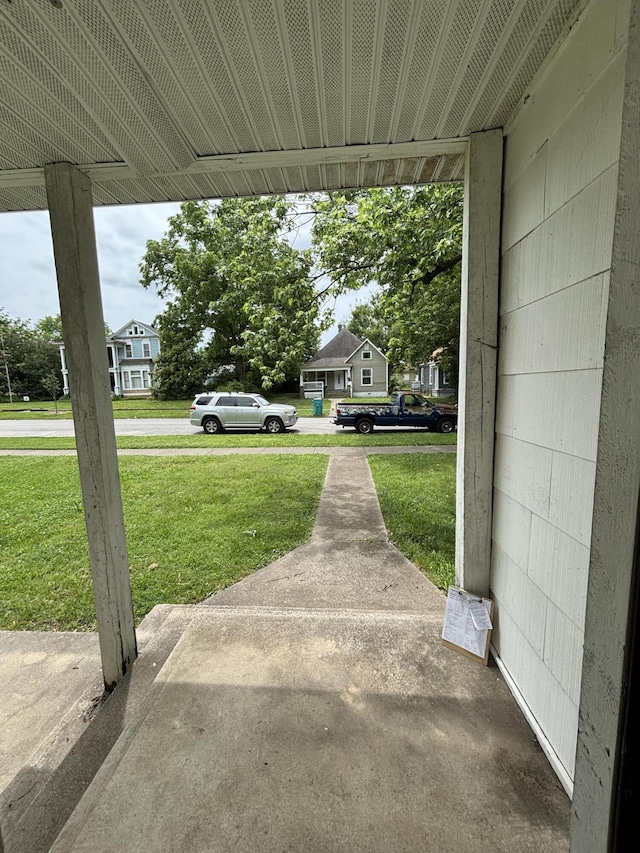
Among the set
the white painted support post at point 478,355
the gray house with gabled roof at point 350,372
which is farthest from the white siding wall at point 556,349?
the gray house with gabled roof at point 350,372

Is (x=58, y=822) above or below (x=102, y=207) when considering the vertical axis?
below

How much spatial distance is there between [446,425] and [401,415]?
1367 millimetres

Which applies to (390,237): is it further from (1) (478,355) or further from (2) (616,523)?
(2) (616,523)

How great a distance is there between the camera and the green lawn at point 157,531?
120 inches

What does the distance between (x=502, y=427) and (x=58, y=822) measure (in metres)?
2.42

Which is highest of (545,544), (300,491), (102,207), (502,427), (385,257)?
(385,257)

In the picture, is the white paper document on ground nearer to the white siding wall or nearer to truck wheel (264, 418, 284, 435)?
the white siding wall

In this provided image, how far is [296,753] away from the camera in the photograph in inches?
59.5

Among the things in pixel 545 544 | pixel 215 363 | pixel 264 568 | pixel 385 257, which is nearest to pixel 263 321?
pixel 385 257

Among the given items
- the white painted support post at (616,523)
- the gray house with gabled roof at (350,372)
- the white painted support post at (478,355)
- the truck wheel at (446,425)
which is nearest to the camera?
the white painted support post at (616,523)

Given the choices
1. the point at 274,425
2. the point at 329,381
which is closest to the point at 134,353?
the point at 329,381

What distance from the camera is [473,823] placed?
1.26 meters

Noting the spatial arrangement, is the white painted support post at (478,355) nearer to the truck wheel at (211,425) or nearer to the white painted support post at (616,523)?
the white painted support post at (616,523)

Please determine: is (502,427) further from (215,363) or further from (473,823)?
(215,363)
